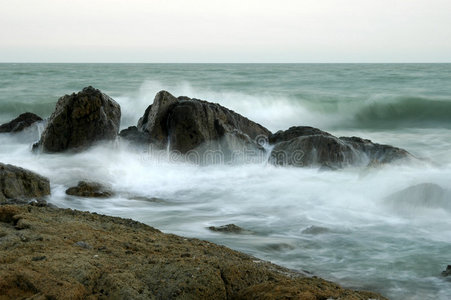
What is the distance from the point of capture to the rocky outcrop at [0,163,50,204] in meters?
5.48

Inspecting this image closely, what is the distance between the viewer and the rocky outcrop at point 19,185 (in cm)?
548

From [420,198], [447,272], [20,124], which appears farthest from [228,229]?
[20,124]

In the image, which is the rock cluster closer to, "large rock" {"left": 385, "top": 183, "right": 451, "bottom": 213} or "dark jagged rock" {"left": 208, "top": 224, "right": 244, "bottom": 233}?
"large rock" {"left": 385, "top": 183, "right": 451, "bottom": 213}

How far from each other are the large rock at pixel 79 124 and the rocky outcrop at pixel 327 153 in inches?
106

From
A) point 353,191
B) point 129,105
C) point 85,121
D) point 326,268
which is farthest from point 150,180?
point 129,105

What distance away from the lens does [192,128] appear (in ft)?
27.4

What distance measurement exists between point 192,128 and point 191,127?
0.02 meters

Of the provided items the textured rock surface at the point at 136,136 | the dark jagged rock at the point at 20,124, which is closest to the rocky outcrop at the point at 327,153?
the textured rock surface at the point at 136,136

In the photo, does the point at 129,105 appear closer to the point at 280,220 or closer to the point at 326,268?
the point at 280,220

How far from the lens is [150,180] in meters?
7.64

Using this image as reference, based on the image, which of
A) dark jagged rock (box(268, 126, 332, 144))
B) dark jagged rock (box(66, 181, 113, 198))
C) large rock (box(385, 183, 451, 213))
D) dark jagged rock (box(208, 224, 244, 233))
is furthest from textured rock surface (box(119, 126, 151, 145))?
large rock (box(385, 183, 451, 213))

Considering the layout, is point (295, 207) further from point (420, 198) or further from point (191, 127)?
point (191, 127)

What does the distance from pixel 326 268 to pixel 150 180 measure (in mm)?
3809

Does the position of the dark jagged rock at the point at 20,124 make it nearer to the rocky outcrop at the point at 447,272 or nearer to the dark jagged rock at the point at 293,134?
the dark jagged rock at the point at 293,134
